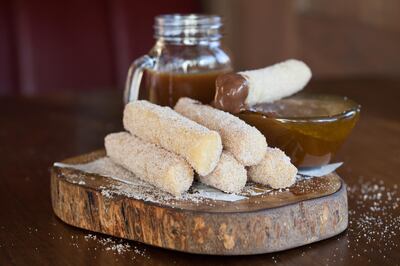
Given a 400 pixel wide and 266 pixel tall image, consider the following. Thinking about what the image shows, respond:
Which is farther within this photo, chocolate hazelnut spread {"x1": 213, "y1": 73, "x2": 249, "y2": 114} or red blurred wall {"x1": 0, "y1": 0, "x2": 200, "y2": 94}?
red blurred wall {"x1": 0, "y1": 0, "x2": 200, "y2": 94}

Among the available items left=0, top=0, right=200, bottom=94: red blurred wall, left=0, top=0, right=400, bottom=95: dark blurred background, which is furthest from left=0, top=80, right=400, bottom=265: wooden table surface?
left=0, top=0, right=200, bottom=94: red blurred wall

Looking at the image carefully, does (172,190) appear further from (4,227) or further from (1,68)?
(1,68)

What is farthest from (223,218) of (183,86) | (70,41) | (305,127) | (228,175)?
(70,41)

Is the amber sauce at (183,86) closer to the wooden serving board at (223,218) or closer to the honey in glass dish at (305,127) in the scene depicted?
the honey in glass dish at (305,127)

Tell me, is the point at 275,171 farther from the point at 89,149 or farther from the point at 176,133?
the point at 89,149

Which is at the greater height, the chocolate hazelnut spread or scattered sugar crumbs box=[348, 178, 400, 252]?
the chocolate hazelnut spread

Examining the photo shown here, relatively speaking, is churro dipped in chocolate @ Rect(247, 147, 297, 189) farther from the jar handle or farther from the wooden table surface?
the jar handle

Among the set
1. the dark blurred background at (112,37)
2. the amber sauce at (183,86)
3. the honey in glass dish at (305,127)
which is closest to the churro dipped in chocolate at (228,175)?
the honey in glass dish at (305,127)
